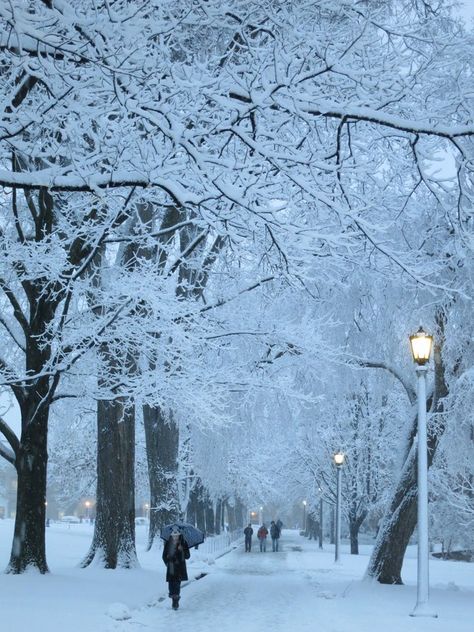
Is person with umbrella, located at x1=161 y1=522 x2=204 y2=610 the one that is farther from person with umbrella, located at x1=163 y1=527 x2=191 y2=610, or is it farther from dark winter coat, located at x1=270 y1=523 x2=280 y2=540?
dark winter coat, located at x1=270 y1=523 x2=280 y2=540

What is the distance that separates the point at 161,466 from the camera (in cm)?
2655

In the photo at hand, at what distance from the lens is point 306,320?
2009 centimetres

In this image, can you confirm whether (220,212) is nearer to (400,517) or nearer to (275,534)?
(400,517)

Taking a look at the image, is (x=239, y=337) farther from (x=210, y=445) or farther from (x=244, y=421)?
(x=210, y=445)

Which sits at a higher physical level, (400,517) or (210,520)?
(400,517)

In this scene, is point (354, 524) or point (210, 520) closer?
point (354, 524)

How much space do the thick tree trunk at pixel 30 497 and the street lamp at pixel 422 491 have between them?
6.39 m

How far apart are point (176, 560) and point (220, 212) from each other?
884 cm

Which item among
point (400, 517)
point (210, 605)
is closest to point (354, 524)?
point (400, 517)

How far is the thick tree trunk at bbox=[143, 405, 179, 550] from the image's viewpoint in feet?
85.0

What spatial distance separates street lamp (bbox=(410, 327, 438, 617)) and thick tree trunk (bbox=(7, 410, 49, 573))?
6387 mm

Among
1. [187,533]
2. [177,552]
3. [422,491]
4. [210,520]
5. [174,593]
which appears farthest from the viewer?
[210,520]

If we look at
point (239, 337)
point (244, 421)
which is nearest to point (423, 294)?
point (239, 337)

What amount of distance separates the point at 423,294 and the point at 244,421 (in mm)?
6722
